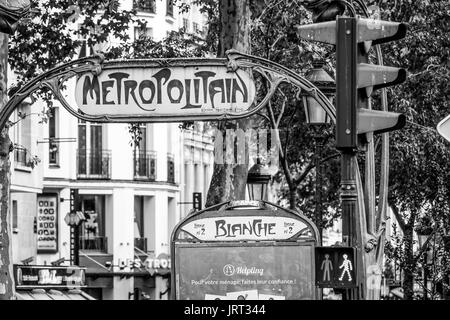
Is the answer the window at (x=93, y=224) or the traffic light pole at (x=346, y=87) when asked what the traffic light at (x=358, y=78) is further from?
the window at (x=93, y=224)

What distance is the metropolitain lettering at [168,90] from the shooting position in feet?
60.6

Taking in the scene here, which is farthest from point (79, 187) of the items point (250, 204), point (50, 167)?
point (250, 204)

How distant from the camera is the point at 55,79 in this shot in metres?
19.3

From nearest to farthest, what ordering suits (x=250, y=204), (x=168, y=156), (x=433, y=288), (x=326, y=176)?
(x=250, y=204)
(x=433, y=288)
(x=326, y=176)
(x=168, y=156)

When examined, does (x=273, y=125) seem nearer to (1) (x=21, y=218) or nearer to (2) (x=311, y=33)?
(2) (x=311, y=33)

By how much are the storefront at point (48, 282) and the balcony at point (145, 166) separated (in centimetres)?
1424

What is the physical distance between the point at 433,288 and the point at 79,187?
2757 cm

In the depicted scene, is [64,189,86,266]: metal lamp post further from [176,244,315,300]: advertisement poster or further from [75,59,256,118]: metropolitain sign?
[75,59,256,118]: metropolitain sign

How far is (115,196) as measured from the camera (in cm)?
6244

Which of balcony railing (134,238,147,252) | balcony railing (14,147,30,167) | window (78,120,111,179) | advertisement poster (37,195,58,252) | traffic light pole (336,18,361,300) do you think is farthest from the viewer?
balcony railing (134,238,147,252)

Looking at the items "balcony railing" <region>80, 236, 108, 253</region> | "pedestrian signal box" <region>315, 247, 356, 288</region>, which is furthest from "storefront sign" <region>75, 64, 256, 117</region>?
"balcony railing" <region>80, 236, 108, 253</region>

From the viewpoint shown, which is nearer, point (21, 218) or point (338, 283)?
point (338, 283)

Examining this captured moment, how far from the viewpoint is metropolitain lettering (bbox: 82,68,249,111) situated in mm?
18484

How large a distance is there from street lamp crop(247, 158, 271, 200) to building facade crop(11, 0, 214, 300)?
26.1 metres
